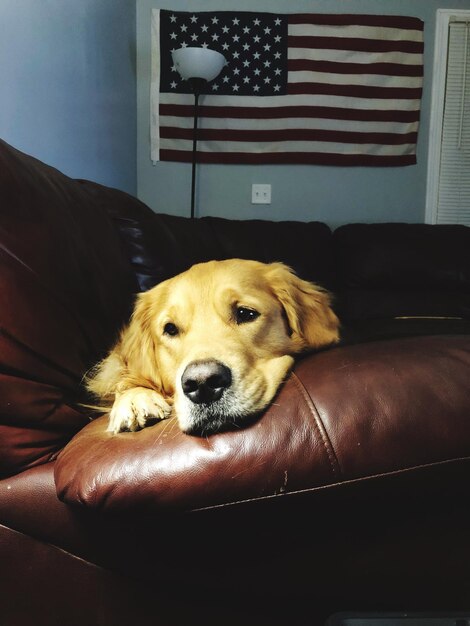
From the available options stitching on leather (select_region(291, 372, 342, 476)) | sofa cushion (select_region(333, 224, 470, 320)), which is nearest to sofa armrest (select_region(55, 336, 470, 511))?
stitching on leather (select_region(291, 372, 342, 476))

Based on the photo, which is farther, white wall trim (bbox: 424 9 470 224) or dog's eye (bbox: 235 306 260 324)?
white wall trim (bbox: 424 9 470 224)

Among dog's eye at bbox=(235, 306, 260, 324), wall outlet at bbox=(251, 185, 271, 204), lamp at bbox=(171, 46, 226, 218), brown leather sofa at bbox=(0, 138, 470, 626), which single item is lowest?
brown leather sofa at bbox=(0, 138, 470, 626)

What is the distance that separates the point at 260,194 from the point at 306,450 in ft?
12.0

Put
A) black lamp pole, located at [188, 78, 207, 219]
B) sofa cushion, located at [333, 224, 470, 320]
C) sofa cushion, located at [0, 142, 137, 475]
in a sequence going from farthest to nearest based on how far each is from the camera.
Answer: black lamp pole, located at [188, 78, 207, 219], sofa cushion, located at [333, 224, 470, 320], sofa cushion, located at [0, 142, 137, 475]

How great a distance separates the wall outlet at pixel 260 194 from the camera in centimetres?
421

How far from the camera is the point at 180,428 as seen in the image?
931 millimetres

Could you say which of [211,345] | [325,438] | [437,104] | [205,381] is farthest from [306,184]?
[325,438]

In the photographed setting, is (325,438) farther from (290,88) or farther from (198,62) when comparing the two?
(290,88)

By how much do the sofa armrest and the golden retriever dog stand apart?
10cm

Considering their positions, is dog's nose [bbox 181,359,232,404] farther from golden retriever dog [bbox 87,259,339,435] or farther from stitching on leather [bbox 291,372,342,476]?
stitching on leather [bbox 291,372,342,476]

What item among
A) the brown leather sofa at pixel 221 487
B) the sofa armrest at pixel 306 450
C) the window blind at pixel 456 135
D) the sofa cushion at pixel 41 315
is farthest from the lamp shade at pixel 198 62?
the sofa armrest at pixel 306 450

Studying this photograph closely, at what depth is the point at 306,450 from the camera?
79 centimetres

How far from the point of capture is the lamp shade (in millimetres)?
3363

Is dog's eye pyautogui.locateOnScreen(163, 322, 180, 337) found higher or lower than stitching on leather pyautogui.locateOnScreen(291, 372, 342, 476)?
higher
